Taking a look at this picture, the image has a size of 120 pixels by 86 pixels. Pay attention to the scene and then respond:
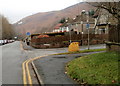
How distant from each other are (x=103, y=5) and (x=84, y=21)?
44.3 meters

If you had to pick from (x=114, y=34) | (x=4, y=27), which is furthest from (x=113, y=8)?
(x=4, y=27)

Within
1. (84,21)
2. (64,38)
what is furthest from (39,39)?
(84,21)

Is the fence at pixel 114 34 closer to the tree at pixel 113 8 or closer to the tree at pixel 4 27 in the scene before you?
the tree at pixel 113 8

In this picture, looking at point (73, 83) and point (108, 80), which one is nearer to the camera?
point (108, 80)

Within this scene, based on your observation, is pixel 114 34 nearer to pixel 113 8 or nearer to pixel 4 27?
pixel 113 8

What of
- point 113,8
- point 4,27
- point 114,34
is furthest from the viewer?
point 4,27

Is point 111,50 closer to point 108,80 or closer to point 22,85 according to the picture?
point 108,80

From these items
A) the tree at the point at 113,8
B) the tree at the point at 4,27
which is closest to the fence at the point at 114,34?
the tree at the point at 113,8

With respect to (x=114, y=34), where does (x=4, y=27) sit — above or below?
above

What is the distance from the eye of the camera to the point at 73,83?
7.07m

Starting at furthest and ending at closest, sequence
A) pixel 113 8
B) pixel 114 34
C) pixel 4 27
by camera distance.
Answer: pixel 4 27, pixel 114 34, pixel 113 8

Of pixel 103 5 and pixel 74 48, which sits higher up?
pixel 103 5

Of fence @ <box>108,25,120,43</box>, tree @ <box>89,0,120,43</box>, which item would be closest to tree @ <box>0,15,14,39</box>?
fence @ <box>108,25,120,43</box>

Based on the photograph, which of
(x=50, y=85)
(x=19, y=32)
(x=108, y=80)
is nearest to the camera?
(x=108, y=80)
